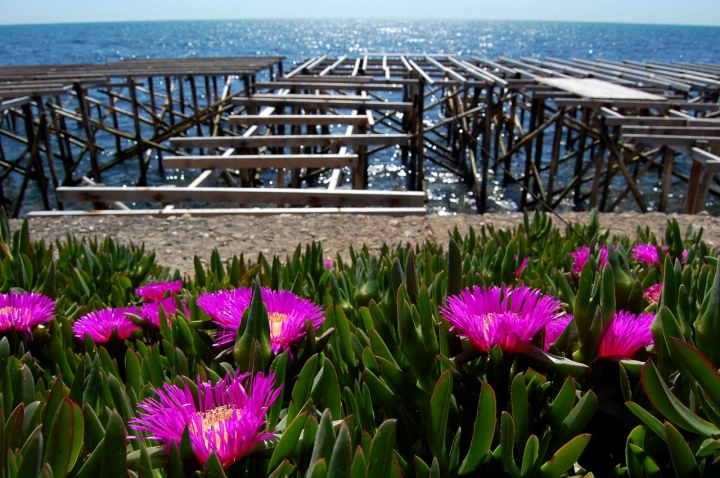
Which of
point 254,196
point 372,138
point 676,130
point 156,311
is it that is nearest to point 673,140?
point 676,130

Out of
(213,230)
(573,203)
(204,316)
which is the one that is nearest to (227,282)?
(204,316)

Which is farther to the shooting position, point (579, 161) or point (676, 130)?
point (579, 161)

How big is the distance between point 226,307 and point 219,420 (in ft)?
1.06

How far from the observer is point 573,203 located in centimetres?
1095

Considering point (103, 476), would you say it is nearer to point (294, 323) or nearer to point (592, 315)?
point (294, 323)

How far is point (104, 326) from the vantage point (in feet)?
3.65

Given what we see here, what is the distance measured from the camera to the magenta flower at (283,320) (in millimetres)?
897

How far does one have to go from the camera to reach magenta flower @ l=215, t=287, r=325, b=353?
90 centimetres

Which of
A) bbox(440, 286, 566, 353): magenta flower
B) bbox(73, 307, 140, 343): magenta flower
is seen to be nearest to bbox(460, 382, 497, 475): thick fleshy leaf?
bbox(440, 286, 566, 353): magenta flower

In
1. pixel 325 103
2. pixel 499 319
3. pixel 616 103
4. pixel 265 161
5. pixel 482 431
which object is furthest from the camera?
pixel 325 103

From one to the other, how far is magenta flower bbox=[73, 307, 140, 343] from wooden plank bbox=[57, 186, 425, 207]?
286 centimetres

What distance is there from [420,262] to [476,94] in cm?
1169

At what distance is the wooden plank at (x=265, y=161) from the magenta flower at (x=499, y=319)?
4.18 metres

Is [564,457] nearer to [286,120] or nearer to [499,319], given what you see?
[499,319]
